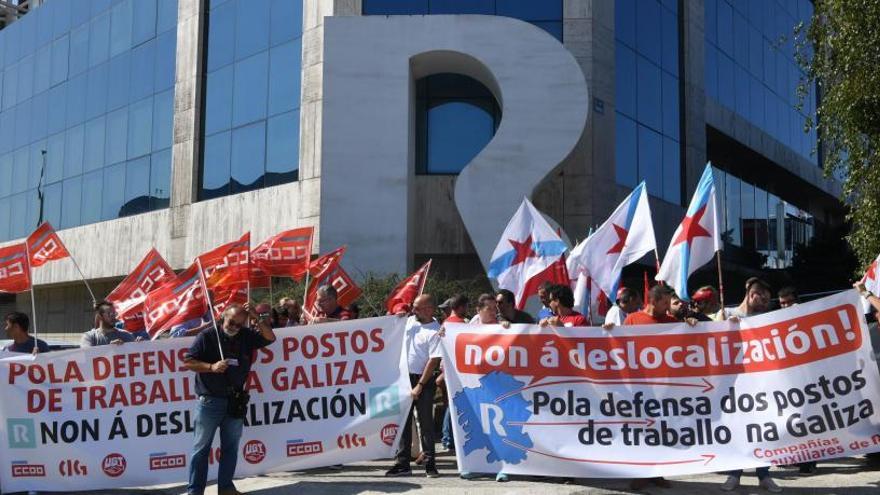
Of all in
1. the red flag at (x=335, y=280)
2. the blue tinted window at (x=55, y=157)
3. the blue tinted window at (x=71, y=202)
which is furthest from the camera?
the blue tinted window at (x=55, y=157)

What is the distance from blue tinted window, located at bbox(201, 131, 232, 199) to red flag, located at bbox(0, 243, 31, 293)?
51.6 ft

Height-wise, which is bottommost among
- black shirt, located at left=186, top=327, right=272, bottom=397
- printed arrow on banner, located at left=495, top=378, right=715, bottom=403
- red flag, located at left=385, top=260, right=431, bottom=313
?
printed arrow on banner, located at left=495, top=378, right=715, bottom=403

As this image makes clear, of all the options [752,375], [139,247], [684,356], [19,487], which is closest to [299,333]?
[19,487]

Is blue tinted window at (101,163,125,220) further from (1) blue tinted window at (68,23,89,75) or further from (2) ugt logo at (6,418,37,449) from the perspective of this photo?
(2) ugt logo at (6,418,37,449)

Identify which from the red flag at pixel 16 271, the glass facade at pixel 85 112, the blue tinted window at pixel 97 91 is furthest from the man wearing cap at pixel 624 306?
the blue tinted window at pixel 97 91

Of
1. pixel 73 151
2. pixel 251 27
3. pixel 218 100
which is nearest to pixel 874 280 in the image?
pixel 251 27

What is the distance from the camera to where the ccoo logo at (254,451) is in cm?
759

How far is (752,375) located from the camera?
6.81 m

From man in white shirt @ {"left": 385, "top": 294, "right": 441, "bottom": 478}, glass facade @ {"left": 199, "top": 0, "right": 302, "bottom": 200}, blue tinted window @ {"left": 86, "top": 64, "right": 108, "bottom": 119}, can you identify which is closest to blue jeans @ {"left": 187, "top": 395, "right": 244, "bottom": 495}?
man in white shirt @ {"left": 385, "top": 294, "right": 441, "bottom": 478}

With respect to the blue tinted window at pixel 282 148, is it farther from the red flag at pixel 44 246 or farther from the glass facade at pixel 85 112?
the red flag at pixel 44 246

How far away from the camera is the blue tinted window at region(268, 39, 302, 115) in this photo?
22172 mm

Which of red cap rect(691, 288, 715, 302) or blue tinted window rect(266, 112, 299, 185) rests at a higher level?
blue tinted window rect(266, 112, 299, 185)

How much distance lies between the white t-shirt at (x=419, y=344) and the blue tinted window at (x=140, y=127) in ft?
71.2

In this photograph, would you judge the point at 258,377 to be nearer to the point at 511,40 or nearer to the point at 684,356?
the point at 684,356
